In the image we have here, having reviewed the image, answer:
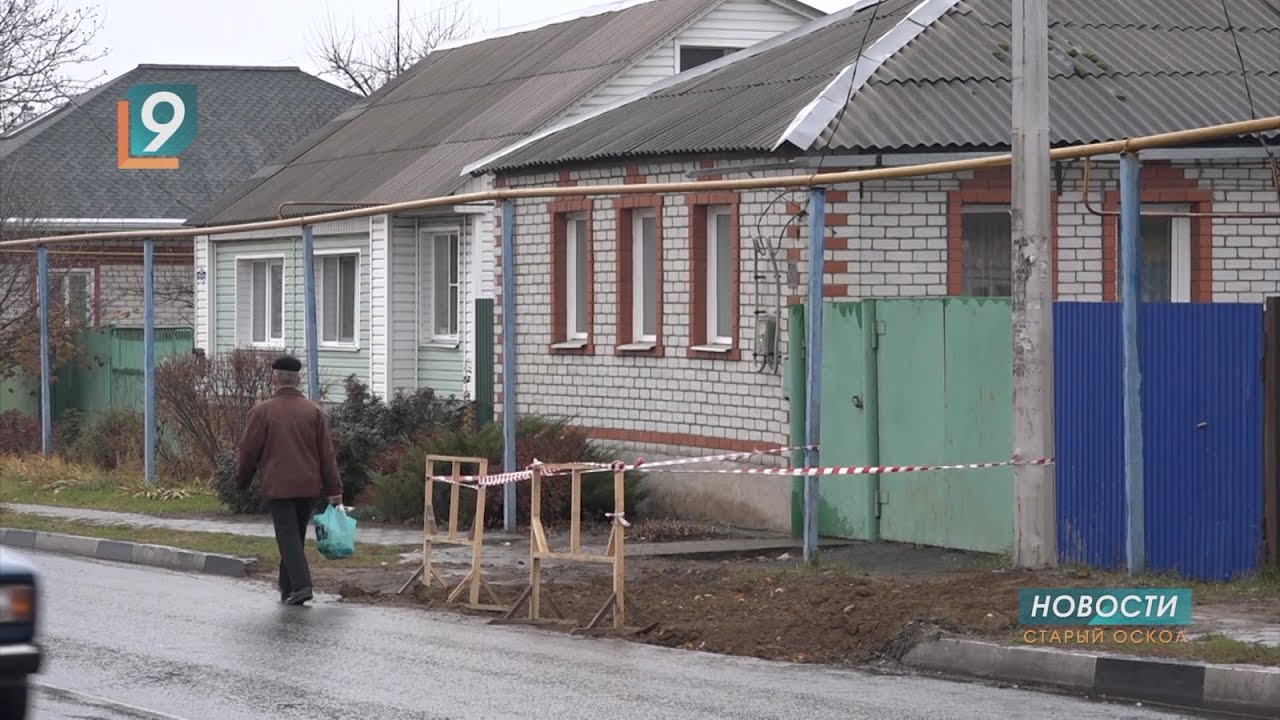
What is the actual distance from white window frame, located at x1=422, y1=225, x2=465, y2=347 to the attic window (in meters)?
3.91

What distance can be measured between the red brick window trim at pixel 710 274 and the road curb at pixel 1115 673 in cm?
844

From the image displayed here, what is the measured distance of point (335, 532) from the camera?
14.2m

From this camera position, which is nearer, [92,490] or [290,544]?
[290,544]

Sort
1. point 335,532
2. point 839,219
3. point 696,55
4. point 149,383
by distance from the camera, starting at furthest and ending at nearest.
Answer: point 696,55
point 149,383
point 839,219
point 335,532

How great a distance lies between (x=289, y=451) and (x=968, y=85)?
768 centimetres

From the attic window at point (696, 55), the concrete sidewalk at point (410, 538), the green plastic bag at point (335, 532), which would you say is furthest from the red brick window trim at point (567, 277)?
the green plastic bag at point (335, 532)

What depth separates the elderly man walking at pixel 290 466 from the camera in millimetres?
13930

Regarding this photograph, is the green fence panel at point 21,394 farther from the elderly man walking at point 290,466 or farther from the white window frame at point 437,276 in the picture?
the elderly man walking at point 290,466

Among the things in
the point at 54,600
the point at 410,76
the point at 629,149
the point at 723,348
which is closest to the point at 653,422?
the point at 723,348

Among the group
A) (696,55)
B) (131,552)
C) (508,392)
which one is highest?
(696,55)

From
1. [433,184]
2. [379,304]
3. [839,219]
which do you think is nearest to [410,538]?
[839,219]

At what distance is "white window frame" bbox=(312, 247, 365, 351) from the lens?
28.4 metres

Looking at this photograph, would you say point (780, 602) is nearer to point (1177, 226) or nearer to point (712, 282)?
point (712, 282)

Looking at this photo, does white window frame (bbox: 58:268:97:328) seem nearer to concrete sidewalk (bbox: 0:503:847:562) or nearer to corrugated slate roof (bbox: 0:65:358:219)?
corrugated slate roof (bbox: 0:65:358:219)
